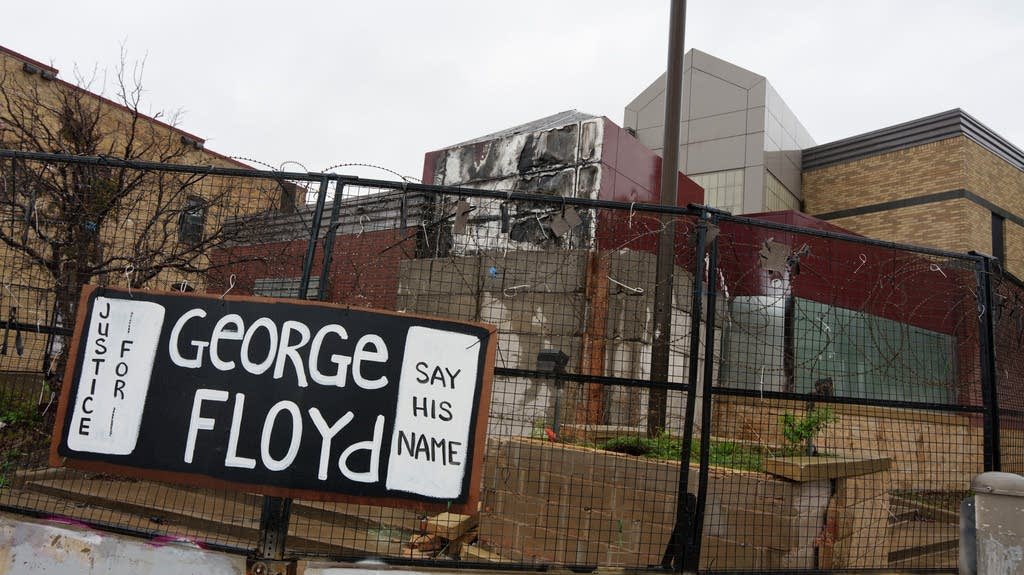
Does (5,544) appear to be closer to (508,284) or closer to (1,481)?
(1,481)

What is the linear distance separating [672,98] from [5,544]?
6.74m

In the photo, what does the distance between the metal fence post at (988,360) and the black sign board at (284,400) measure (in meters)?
3.51

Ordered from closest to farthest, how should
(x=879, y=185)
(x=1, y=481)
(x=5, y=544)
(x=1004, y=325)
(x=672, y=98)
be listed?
(x=5, y=544)
(x=1, y=481)
(x=1004, y=325)
(x=672, y=98)
(x=879, y=185)

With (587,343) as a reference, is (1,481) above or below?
below

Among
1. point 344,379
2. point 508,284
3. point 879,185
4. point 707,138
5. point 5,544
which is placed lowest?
point 5,544

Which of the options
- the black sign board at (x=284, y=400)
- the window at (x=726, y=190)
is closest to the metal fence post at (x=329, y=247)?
the black sign board at (x=284, y=400)

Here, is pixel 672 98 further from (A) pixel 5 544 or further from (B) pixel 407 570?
(A) pixel 5 544

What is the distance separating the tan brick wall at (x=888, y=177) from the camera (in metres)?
17.9

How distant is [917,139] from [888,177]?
→ 1.35 m

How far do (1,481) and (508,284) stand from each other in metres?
4.67

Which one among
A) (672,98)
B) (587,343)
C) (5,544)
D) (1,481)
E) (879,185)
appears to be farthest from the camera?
(879,185)

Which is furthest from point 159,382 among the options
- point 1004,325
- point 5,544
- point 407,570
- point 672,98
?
point 1004,325

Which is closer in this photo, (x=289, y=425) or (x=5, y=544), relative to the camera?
(x=289, y=425)

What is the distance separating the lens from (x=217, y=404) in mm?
3211
